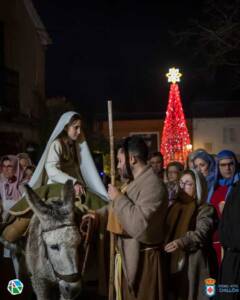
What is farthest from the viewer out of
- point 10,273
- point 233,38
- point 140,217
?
point 233,38

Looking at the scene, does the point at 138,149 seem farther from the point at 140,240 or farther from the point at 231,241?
the point at 231,241

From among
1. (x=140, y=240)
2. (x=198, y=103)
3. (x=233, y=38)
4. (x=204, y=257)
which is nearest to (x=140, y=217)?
(x=140, y=240)

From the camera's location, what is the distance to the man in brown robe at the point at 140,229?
4.75m

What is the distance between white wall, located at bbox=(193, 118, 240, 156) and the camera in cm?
4559

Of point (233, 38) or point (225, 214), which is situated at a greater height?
point (233, 38)

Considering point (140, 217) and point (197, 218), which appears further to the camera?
point (197, 218)

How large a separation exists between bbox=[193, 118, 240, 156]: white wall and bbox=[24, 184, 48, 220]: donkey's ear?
40.7 metres

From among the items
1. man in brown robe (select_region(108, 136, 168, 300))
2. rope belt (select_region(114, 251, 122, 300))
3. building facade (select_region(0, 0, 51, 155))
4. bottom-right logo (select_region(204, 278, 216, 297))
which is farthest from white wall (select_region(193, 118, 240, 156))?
man in brown robe (select_region(108, 136, 168, 300))

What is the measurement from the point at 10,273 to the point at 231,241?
3.23 m

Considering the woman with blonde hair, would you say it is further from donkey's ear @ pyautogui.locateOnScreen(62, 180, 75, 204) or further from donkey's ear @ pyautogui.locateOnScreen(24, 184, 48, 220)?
donkey's ear @ pyautogui.locateOnScreen(24, 184, 48, 220)

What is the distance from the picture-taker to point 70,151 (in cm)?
608

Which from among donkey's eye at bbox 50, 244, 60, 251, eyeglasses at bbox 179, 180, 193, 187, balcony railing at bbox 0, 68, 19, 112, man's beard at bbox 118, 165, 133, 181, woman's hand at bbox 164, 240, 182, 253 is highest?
balcony railing at bbox 0, 68, 19, 112

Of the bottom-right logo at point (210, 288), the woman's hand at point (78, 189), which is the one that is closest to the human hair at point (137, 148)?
the woman's hand at point (78, 189)

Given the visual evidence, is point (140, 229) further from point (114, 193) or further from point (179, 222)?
point (179, 222)
